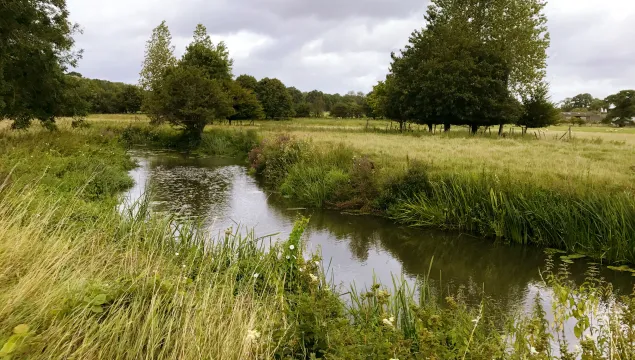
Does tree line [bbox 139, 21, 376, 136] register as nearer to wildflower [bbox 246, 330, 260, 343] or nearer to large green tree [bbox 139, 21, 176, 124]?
large green tree [bbox 139, 21, 176, 124]

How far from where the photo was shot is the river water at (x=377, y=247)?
713 centimetres

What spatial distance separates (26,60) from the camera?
49.6 ft

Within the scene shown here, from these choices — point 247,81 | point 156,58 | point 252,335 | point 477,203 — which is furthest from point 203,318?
point 247,81

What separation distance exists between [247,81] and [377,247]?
5961 cm

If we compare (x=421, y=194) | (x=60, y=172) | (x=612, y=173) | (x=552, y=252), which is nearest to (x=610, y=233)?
(x=552, y=252)

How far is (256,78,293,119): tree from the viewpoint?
6638 cm

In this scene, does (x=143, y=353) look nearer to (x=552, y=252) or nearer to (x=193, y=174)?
(x=552, y=252)

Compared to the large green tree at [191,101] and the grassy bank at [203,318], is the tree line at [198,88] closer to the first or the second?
the large green tree at [191,101]

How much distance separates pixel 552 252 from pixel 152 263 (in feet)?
26.1

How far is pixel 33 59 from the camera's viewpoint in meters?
15.2

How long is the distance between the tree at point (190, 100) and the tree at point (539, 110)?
23.7 meters

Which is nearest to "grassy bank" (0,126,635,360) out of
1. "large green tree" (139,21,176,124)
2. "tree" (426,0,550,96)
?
"tree" (426,0,550,96)

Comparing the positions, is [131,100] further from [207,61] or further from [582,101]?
[582,101]

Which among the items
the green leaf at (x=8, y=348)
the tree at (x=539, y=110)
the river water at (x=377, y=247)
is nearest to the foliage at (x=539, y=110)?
the tree at (x=539, y=110)
